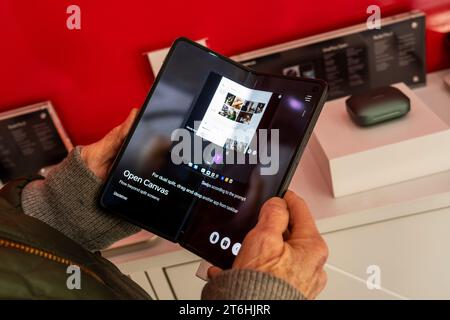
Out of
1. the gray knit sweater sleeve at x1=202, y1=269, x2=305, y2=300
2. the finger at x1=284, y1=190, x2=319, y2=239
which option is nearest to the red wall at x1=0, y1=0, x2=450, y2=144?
the finger at x1=284, y1=190, x2=319, y2=239

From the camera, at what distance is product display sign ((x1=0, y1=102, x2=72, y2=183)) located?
0.92 metres

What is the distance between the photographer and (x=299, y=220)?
1.83ft

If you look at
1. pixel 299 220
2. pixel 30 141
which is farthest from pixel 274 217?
pixel 30 141

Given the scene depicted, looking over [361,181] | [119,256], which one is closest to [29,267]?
[119,256]

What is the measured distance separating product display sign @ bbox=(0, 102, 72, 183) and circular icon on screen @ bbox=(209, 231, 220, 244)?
0.52 metres

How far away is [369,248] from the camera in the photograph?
0.77 meters

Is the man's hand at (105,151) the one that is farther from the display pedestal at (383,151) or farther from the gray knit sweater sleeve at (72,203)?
the display pedestal at (383,151)

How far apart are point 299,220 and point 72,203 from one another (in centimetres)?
34

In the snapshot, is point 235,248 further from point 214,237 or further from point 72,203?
point 72,203

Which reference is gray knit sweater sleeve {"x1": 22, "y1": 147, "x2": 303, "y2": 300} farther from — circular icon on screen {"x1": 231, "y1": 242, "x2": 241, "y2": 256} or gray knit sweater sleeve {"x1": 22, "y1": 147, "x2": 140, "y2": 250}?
circular icon on screen {"x1": 231, "y1": 242, "x2": 241, "y2": 256}

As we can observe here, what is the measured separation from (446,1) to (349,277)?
0.59m

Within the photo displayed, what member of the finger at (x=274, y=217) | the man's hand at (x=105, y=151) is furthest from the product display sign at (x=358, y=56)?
the finger at (x=274, y=217)

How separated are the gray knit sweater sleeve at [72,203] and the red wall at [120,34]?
296 mm

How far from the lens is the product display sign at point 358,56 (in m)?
0.87
